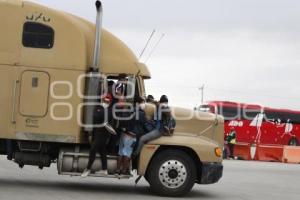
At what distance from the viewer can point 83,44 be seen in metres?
13.4

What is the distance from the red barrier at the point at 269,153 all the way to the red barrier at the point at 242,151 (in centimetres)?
68

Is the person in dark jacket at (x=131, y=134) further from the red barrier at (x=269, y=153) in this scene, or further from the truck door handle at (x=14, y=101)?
the red barrier at (x=269, y=153)

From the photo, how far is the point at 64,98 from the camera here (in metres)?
13.4

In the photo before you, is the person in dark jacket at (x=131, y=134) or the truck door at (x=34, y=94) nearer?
the truck door at (x=34, y=94)

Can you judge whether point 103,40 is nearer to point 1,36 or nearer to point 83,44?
point 83,44

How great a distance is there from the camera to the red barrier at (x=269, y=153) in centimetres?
3684

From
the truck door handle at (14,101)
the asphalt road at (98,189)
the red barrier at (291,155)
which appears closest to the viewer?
the asphalt road at (98,189)

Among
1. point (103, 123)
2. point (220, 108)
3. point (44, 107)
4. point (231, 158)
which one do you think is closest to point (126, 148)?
point (103, 123)

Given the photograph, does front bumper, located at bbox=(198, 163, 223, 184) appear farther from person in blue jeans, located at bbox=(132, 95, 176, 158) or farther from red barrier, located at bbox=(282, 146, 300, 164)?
red barrier, located at bbox=(282, 146, 300, 164)

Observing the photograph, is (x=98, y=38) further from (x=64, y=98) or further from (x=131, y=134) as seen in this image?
(x=131, y=134)

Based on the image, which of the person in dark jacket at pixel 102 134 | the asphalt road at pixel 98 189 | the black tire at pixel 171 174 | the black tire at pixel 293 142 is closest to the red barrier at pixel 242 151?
the black tire at pixel 293 142

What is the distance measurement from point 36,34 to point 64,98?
1333 mm

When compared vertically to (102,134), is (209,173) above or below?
below

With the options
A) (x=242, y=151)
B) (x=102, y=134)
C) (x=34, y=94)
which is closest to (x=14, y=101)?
(x=34, y=94)
